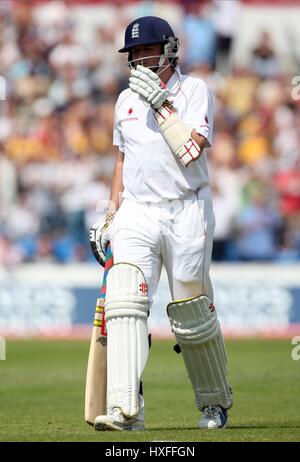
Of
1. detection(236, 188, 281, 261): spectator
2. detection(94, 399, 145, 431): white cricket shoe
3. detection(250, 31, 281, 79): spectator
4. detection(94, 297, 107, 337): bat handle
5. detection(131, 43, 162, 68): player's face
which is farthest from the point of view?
detection(250, 31, 281, 79): spectator

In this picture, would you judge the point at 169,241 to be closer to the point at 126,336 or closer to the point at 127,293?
the point at 127,293

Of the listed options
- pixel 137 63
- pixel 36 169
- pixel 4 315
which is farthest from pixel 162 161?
pixel 36 169

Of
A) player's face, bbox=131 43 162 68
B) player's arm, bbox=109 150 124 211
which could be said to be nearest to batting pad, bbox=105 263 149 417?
player's arm, bbox=109 150 124 211

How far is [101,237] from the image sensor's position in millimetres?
5805

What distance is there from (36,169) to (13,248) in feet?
5.02

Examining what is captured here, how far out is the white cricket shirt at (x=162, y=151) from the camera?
18.0ft

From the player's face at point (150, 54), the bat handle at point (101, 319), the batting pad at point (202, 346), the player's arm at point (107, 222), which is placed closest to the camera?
the batting pad at point (202, 346)

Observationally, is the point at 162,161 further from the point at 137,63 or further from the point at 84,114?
the point at 84,114

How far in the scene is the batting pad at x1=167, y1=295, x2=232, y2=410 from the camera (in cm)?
546

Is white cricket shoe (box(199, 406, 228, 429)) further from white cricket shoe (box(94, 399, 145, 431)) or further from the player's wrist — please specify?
the player's wrist

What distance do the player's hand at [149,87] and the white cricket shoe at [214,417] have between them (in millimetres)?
1529

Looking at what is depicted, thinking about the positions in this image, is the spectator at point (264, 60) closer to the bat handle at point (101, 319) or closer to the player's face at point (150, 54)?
the player's face at point (150, 54)

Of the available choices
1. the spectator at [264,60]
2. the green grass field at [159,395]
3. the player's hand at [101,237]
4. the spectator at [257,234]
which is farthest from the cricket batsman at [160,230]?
the spectator at [264,60]

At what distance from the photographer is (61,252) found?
14.6 meters
